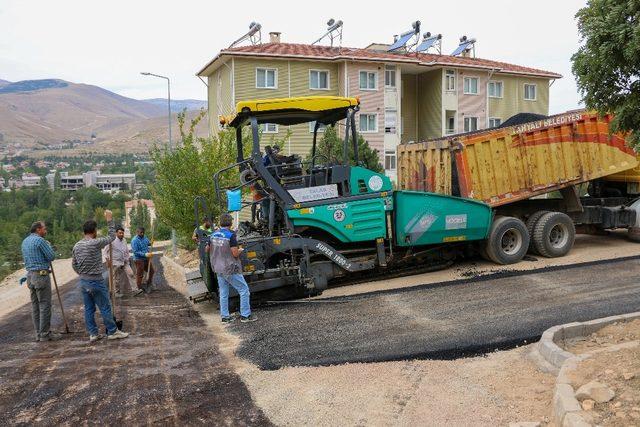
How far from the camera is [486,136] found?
1073 cm

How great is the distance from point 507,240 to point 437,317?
161 inches

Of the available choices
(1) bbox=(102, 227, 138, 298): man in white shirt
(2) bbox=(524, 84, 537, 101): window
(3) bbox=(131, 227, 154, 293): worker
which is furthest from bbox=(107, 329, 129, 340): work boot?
(2) bbox=(524, 84, 537, 101): window

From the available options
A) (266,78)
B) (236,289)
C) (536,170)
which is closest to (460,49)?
(266,78)

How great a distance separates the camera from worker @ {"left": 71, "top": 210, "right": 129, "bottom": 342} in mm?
7418

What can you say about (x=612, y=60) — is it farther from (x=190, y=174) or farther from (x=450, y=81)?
(x=450, y=81)

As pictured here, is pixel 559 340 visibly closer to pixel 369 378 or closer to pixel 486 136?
pixel 369 378

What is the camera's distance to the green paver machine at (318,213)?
29.8 feet

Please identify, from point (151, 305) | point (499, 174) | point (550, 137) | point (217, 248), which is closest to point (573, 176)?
point (550, 137)

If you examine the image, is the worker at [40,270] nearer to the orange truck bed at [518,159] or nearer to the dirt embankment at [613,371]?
the dirt embankment at [613,371]

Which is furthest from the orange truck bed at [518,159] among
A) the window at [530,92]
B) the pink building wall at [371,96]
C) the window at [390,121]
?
the window at [530,92]

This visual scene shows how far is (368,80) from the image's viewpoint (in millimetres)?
29797

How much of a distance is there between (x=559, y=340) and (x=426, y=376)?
1589mm

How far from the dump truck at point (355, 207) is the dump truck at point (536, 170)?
3 cm

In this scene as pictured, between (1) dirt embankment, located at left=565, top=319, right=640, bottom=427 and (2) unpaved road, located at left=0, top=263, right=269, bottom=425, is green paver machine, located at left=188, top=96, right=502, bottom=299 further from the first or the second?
(1) dirt embankment, located at left=565, top=319, right=640, bottom=427
